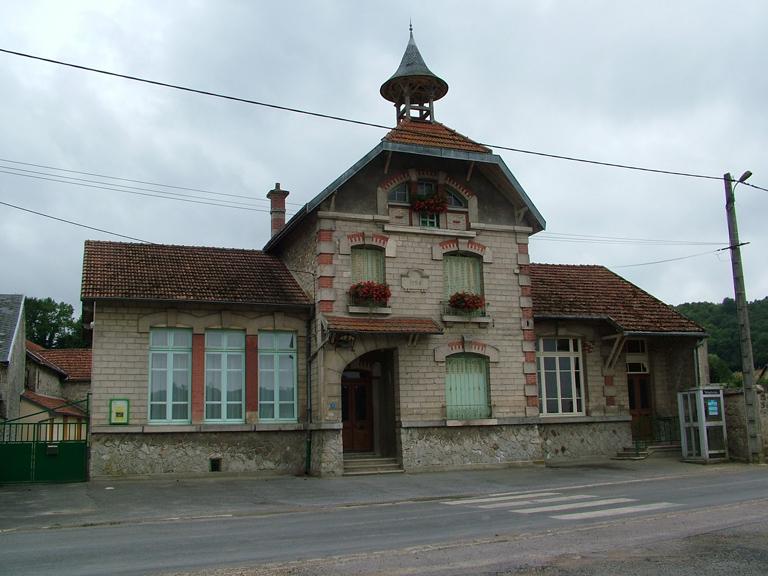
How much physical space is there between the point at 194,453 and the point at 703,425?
13.4 metres

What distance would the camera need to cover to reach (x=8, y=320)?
27.9m

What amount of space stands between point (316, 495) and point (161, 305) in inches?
261

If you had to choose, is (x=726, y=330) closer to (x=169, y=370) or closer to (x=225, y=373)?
(x=225, y=373)

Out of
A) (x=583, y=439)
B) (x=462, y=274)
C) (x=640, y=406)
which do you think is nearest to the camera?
(x=462, y=274)

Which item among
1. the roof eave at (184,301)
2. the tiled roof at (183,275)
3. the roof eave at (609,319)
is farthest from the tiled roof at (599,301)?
the tiled roof at (183,275)

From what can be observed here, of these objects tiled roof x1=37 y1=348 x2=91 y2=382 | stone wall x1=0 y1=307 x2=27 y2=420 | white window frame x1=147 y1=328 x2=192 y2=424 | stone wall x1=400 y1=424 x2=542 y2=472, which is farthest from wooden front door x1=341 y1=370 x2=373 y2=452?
tiled roof x1=37 y1=348 x2=91 y2=382

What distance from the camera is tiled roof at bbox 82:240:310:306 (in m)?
19.1

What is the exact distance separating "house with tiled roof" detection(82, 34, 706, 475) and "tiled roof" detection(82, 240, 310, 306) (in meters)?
0.07

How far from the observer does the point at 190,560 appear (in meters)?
8.59

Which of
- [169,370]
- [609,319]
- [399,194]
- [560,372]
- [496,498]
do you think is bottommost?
[496,498]

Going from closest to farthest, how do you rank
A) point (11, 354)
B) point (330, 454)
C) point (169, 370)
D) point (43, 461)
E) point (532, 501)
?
point (532, 501)
point (43, 461)
point (330, 454)
point (169, 370)
point (11, 354)

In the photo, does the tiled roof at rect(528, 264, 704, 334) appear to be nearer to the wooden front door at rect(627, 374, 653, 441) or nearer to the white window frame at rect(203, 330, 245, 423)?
the wooden front door at rect(627, 374, 653, 441)

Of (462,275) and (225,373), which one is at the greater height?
(462,275)

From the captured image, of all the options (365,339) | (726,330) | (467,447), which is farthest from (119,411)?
(726,330)
